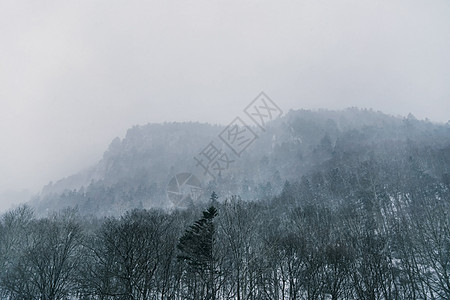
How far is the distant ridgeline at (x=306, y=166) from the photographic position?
64.9 m

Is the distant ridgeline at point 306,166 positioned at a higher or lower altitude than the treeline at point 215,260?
higher

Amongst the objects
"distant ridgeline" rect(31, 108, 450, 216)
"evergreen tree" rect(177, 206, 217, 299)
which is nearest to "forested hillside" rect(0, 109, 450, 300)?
"evergreen tree" rect(177, 206, 217, 299)

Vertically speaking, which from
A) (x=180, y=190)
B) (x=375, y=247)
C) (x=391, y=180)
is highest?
(x=180, y=190)

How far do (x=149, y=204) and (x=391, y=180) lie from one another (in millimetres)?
89701

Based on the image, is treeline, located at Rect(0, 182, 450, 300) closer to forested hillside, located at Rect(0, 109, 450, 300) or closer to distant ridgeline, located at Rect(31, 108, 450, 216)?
forested hillside, located at Rect(0, 109, 450, 300)

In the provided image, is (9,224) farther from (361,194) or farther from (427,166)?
(427,166)

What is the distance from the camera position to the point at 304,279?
24875mm

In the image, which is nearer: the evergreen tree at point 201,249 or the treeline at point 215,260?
the evergreen tree at point 201,249

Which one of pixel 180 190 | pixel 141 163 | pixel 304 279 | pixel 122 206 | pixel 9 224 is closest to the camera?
pixel 304 279

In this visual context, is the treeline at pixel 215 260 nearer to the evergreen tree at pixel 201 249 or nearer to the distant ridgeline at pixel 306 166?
the evergreen tree at pixel 201 249

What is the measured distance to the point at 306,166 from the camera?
Result: 111 m

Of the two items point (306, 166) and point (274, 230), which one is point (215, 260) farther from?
point (306, 166)

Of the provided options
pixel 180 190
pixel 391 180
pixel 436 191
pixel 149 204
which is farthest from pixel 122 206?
pixel 436 191

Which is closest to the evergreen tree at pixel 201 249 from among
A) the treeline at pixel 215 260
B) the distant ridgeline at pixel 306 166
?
the treeline at pixel 215 260
